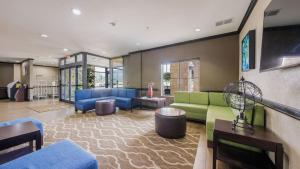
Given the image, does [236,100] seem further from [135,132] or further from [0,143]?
[0,143]

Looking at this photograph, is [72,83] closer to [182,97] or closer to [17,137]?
[182,97]

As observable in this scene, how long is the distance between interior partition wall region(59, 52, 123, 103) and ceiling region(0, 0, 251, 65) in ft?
7.61

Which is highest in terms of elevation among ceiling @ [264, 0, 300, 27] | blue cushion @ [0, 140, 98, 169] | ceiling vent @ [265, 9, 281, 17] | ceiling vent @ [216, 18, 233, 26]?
ceiling vent @ [216, 18, 233, 26]

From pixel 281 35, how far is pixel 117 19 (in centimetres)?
303

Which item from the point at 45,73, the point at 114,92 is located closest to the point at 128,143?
the point at 114,92

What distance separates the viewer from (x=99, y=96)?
6152 mm

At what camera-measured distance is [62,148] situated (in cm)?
146

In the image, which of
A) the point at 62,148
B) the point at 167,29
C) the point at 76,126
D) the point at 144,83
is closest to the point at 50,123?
the point at 76,126

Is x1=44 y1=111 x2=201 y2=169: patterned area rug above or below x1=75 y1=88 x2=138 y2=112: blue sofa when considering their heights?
below

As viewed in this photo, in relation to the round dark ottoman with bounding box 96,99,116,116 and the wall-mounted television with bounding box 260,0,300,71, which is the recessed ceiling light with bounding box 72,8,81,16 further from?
the wall-mounted television with bounding box 260,0,300,71

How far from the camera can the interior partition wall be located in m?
6.81

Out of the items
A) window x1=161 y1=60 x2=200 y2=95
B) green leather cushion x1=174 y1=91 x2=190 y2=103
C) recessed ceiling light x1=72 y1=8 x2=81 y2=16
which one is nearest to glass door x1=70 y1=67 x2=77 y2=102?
window x1=161 y1=60 x2=200 y2=95

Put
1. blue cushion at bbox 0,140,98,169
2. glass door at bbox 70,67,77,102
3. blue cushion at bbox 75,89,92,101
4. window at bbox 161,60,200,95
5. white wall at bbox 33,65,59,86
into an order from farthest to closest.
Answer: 1. white wall at bbox 33,65,59,86
2. glass door at bbox 70,67,77,102
3. window at bbox 161,60,200,95
4. blue cushion at bbox 75,89,92,101
5. blue cushion at bbox 0,140,98,169

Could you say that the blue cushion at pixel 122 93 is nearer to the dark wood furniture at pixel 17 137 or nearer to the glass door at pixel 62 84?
the dark wood furniture at pixel 17 137
